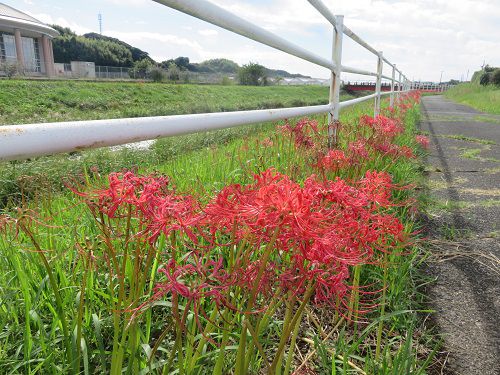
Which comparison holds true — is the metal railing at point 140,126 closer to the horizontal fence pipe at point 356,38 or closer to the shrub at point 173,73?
the horizontal fence pipe at point 356,38

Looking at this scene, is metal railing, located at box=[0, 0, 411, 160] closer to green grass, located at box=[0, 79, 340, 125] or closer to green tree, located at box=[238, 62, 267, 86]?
green grass, located at box=[0, 79, 340, 125]

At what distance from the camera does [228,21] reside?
5.11 feet

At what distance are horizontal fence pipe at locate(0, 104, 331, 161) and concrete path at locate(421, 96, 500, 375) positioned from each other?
44.5 inches

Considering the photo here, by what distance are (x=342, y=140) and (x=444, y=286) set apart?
2267mm

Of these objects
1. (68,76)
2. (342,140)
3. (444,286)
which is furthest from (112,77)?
(444,286)

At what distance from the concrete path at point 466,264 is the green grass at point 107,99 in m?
12.1

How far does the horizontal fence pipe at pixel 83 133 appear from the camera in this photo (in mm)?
666

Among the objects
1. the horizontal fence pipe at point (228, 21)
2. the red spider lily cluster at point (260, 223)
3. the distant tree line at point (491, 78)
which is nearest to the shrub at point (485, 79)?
the distant tree line at point (491, 78)

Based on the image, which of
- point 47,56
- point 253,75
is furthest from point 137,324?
point 253,75

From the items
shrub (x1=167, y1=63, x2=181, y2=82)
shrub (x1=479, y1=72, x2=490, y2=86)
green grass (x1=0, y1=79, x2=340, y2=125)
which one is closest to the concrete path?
green grass (x1=0, y1=79, x2=340, y2=125)

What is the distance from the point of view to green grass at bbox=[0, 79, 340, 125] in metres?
17.3

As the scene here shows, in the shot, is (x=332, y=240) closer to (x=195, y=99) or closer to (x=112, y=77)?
(x=195, y=99)

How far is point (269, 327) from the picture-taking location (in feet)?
4.52

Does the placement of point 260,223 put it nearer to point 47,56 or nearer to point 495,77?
point 47,56
